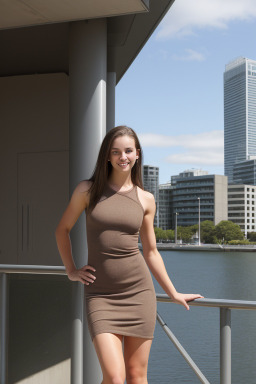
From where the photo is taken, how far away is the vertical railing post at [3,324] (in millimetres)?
3258

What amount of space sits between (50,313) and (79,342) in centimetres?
33

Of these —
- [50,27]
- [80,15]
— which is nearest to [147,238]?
[80,15]

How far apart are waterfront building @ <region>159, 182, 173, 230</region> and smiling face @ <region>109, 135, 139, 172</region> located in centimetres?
10975

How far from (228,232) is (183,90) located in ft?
123

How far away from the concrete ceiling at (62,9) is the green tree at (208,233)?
334ft

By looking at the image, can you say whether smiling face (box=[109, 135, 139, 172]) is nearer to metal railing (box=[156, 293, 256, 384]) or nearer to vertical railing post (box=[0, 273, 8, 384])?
metal railing (box=[156, 293, 256, 384])

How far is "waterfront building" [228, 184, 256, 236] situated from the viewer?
11256 centimetres

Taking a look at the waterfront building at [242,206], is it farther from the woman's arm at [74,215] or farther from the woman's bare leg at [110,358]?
the woman's bare leg at [110,358]

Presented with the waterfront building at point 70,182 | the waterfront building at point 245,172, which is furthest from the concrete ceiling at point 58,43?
the waterfront building at point 245,172

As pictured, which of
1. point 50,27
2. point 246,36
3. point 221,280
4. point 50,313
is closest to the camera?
point 50,313

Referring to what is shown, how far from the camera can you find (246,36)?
148 m

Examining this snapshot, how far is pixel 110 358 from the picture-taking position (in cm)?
202

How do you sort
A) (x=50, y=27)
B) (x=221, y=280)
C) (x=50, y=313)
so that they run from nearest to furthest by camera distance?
(x=50, y=313) < (x=50, y=27) < (x=221, y=280)

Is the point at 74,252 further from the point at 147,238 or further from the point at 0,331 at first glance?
the point at 147,238
